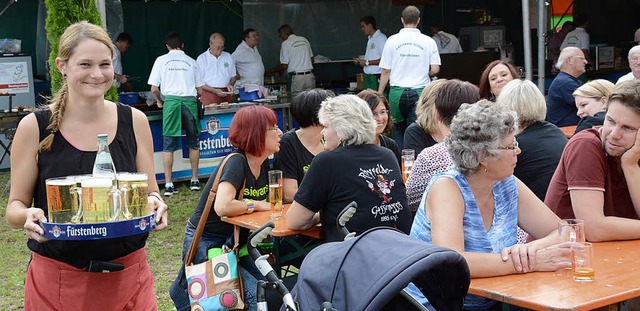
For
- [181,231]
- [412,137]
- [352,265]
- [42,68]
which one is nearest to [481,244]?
[352,265]

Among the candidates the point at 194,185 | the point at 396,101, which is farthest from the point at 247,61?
the point at 396,101

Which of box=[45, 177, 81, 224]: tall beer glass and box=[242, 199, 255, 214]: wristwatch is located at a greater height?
box=[45, 177, 81, 224]: tall beer glass

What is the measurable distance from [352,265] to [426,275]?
0.27 meters

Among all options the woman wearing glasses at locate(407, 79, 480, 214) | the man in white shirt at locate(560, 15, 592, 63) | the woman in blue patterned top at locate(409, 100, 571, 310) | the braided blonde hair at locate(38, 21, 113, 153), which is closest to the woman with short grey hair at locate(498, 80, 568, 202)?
the woman wearing glasses at locate(407, 79, 480, 214)

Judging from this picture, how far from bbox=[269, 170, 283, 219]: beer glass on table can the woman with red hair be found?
0.12 metres

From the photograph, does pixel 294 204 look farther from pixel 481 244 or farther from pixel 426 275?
pixel 426 275

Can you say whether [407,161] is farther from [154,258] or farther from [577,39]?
[577,39]

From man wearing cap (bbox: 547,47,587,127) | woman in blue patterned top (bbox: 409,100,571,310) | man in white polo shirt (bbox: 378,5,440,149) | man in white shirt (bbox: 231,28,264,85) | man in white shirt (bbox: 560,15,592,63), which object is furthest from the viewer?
man in white shirt (bbox: 560,15,592,63)

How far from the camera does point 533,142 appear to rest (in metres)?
4.69

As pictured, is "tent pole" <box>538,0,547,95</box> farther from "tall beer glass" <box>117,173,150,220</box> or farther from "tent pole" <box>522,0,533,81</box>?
"tall beer glass" <box>117,173,150,220</box>

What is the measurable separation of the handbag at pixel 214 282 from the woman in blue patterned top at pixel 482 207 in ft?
4.30

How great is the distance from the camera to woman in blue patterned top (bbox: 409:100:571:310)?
321 centimetres

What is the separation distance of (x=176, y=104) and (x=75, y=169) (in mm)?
7496

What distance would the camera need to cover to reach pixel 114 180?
2680 millimetres
